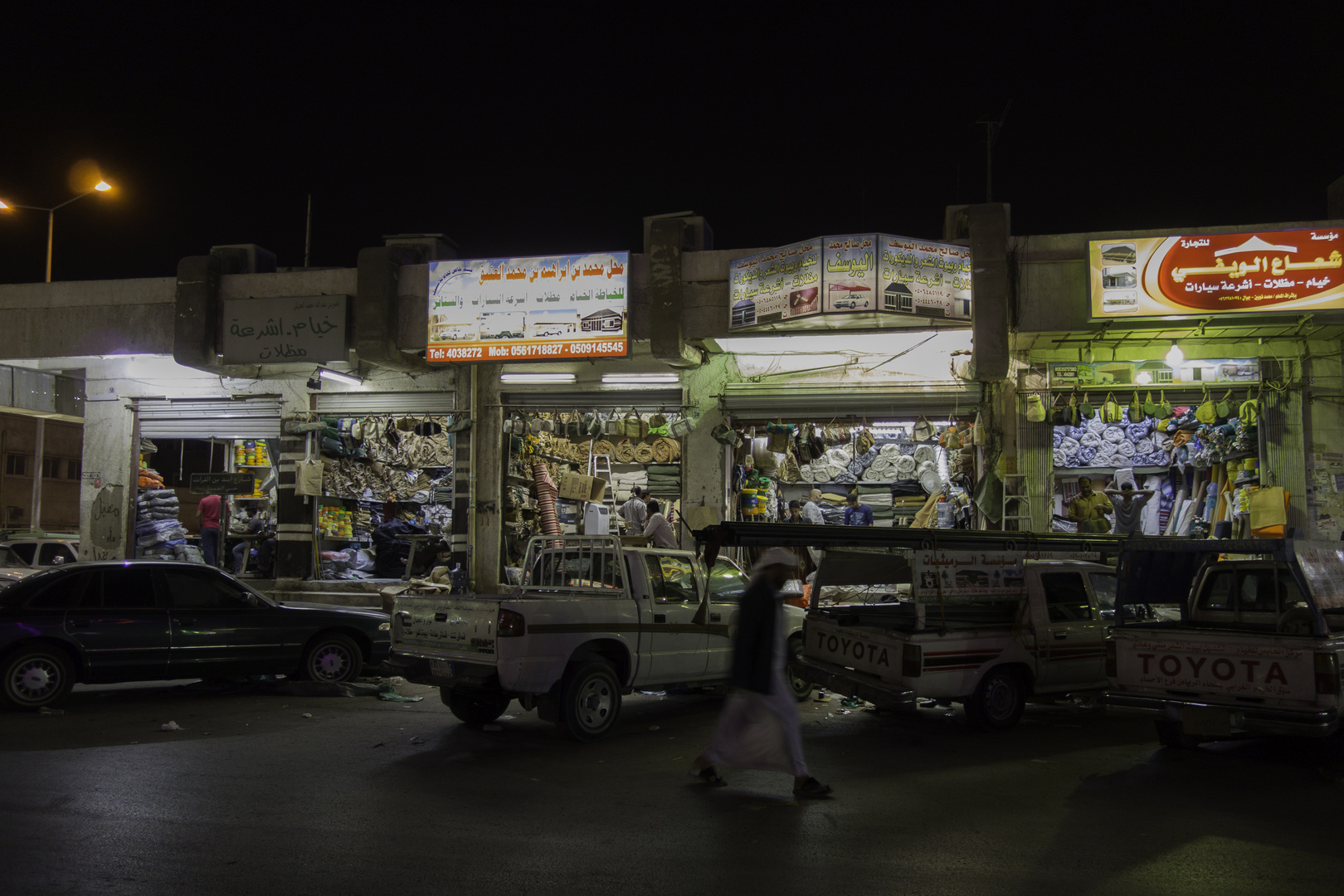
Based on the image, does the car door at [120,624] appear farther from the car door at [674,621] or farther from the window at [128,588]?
the car door at [674,621]

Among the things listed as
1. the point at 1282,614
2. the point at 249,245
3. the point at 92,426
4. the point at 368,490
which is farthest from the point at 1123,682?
the point at 92,426

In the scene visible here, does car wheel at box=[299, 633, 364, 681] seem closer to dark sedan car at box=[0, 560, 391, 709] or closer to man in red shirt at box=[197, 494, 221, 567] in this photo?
dark sedan car at box=[0, 560, 391, 709]

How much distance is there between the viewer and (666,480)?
1741 centimetres

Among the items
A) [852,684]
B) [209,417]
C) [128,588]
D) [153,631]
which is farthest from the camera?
[209,417]

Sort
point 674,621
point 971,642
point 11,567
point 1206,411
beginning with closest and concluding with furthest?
point 971,642
point 674,621
point 1206,411
point 11,567

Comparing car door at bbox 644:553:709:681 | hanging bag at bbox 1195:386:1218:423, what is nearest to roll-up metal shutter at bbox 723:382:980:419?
hanging bag at bbox 1195:386:1218:423

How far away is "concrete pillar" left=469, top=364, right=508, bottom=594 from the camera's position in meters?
Answer: 17.7

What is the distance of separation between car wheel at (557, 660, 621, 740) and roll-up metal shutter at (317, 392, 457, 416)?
33.6 feet

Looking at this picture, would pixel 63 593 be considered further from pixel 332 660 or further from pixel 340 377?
pixel 340 377

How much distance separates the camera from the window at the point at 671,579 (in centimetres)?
955

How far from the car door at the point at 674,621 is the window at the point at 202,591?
4865 millimetres

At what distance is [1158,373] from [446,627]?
38.9ft

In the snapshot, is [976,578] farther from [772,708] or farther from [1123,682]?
[772,708]

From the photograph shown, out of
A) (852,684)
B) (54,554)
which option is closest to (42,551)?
(54,554)
